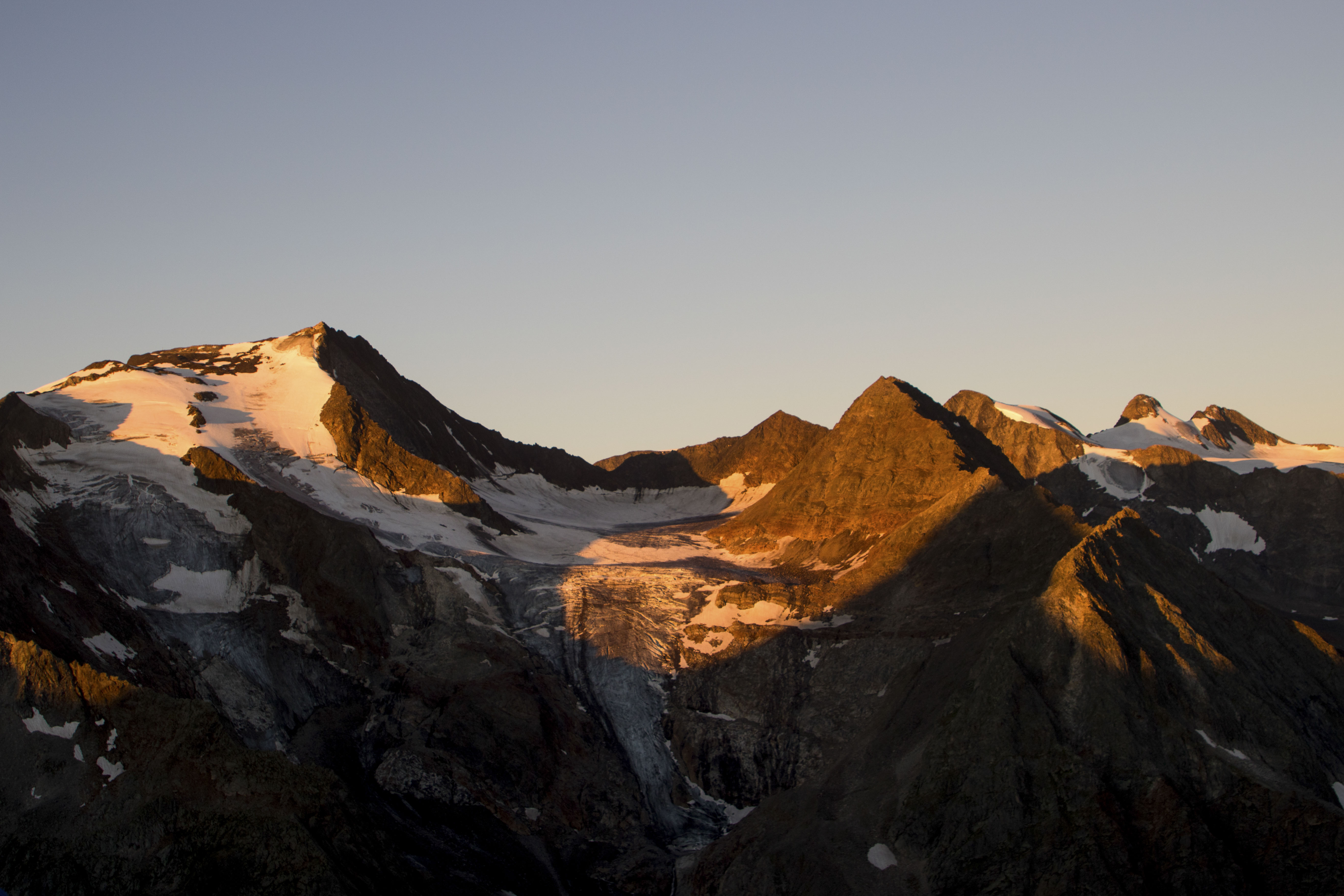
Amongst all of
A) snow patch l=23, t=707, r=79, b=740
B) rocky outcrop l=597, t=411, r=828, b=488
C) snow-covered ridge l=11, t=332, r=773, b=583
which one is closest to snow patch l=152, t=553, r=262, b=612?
snow-covered ridge l=11, t=332, r=773, b=583

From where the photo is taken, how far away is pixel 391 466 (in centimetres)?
11462

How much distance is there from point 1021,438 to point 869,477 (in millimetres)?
77243

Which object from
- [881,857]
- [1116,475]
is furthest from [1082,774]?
[1116,475]

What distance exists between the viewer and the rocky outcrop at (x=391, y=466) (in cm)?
11269

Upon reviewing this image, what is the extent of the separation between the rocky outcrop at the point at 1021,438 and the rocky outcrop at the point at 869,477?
146 ft

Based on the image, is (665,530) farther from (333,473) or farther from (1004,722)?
(1004,722)

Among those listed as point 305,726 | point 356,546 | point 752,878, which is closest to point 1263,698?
point 752,878

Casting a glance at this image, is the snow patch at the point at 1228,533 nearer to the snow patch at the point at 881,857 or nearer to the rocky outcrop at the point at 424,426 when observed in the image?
the rocky outcrop at the point at 424,426

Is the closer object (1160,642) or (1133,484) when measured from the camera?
(1160,642)

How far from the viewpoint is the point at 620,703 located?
78750 mm

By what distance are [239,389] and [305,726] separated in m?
57.2

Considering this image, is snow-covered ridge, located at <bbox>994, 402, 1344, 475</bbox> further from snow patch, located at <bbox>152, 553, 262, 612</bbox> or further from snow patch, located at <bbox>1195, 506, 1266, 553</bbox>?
snow patch, located at <bbox>152, 553, 262, 612</bbox>

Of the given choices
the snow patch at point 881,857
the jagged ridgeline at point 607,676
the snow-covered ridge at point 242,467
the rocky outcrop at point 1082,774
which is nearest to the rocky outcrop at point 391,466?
the jagged ridgeline at point 607,676

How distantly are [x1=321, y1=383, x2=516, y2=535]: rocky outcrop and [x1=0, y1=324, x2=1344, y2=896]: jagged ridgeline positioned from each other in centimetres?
43
